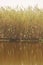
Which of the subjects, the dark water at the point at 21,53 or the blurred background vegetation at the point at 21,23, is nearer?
the dark water at the point at 21,53

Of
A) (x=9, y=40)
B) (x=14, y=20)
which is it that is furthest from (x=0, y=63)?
(x=14, y=20)

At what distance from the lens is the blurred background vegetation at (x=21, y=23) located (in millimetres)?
2062

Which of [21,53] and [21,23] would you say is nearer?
[21,53]

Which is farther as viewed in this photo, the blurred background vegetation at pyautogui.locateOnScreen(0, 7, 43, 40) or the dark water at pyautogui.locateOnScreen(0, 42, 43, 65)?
the blurred background vegetation at pyautogui.locateOnScreen(0, 7, 43, 40)

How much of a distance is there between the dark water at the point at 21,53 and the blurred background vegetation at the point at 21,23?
0.30 feet

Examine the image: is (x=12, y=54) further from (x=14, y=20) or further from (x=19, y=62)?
(x=14, y=20)

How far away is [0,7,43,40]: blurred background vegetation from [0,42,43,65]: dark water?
0.30 ft

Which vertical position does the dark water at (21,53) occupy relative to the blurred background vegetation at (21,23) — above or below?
below

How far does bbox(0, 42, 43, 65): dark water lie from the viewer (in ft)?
5.94

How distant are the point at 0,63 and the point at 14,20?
519 millimetres

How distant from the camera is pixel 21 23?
2.09 metres

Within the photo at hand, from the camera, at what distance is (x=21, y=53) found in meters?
1.94

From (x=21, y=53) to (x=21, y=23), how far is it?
341 millimetres

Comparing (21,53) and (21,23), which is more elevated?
(21,23)
